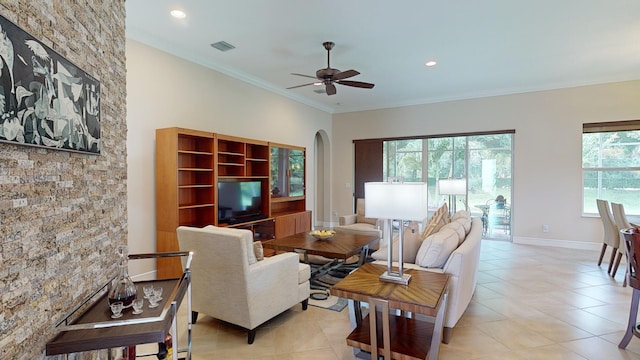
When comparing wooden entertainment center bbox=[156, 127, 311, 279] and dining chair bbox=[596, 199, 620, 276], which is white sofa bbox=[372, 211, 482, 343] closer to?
wooden entertainment center bbox=[156, 127, 311, 279]

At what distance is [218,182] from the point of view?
14.8 ft

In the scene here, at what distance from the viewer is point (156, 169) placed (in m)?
4.03

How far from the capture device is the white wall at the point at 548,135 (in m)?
5.63

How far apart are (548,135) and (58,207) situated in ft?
23.8

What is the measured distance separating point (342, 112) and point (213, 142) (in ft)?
14.7

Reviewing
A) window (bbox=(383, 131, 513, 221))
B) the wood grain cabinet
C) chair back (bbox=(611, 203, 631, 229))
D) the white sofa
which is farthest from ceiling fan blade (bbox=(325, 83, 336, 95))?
chair back (bbox=(611, 203, 631, 229))

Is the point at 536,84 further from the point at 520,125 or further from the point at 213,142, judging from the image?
the point at 213,142

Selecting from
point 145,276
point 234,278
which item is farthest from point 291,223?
point 234,278

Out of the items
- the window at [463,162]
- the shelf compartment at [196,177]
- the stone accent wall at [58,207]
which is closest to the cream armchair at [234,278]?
the stone accent wall at [58,207]

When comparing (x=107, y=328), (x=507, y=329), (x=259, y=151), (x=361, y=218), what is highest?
(x=259, y=151)

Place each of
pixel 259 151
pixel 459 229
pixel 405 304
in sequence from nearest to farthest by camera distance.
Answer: pixel 405 304, pixel 459 229, pixel 259 151

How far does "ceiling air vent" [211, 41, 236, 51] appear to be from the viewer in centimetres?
410

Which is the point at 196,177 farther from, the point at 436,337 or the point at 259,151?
the point at 436,337

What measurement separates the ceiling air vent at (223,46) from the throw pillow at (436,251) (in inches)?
137
